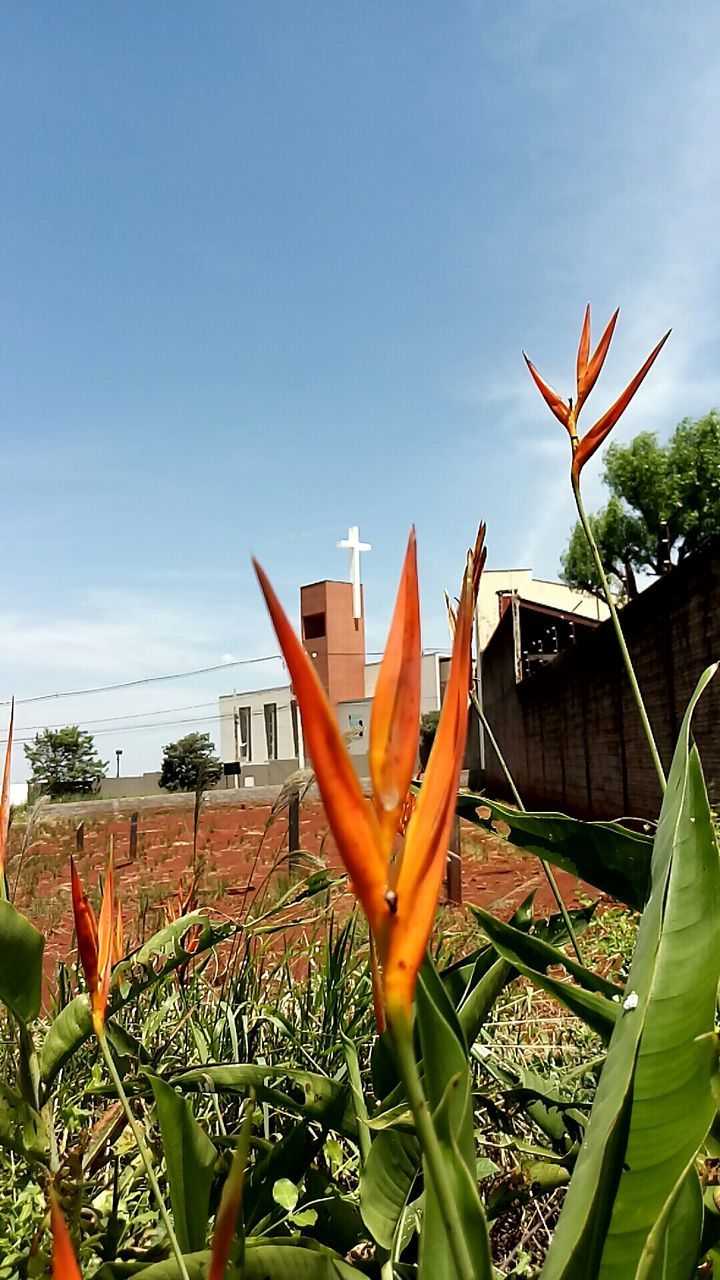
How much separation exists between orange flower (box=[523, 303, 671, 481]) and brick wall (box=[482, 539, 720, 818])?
2.61 metres

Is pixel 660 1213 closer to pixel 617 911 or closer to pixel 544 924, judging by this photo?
pixel 544 924

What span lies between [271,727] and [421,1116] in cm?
3761

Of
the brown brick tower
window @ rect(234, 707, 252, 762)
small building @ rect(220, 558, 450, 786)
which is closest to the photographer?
small building @ rect(220, 558, 450, 786)

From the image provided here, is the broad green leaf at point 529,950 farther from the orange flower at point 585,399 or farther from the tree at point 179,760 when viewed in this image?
the tree at point 179,760

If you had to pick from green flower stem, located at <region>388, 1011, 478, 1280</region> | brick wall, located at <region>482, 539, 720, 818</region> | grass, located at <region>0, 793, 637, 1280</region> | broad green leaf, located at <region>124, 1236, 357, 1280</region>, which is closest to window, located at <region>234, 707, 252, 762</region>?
brick wall, located at <region>482, 539, 720, 818</region>

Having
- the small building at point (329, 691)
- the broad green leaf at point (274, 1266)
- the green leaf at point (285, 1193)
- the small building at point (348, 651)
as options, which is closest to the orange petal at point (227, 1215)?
the broad green leaf at point (274, 1266)

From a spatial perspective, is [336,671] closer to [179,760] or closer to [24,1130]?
[179,760]

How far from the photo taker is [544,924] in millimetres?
1096

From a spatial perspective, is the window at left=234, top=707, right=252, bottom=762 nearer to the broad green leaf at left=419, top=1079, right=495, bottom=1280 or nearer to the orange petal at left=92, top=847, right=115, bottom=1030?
the orange petal at left=92, top=847, right=115, bottom=1030

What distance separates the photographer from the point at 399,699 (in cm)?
28

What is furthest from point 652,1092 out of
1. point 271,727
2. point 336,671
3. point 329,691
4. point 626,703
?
point 271,727

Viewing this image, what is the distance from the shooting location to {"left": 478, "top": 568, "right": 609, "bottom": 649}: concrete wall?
2561cm

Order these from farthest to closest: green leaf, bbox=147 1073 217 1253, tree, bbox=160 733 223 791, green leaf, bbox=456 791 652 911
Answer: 1. tree, bbox=160 733 223 791
2. green leaf, bbox=456 791 652 911
3. green leaf, bbox=147 1073 217 1253

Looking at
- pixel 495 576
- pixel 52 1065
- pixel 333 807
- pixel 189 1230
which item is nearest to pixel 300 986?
pixel 52 1065
